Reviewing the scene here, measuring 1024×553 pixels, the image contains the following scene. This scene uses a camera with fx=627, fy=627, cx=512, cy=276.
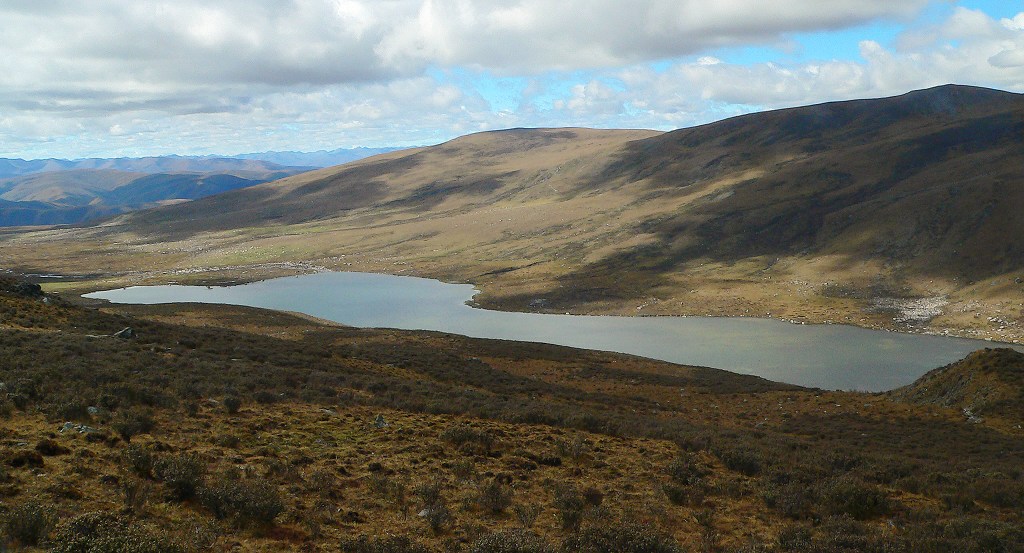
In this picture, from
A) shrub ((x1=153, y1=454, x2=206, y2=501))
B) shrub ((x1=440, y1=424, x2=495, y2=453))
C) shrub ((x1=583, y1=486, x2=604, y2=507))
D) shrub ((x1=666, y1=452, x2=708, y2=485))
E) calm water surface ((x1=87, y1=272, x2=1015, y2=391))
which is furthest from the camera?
calm water surface ((x1=87, y1=272, x2=1015, y2=391))

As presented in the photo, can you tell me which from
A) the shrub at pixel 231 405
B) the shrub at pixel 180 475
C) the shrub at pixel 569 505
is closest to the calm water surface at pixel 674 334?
the shrub at pixel 569 505

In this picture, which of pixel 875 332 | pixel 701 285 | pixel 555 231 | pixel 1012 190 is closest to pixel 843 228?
pixel 1012 190

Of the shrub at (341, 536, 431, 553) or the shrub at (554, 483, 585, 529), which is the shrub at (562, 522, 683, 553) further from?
the shrub at (341, 536, 431, 553)

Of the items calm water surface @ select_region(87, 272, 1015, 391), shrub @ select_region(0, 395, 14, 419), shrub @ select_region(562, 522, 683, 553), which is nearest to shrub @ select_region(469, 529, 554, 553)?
shrub @ select_region(562, 522, 683, 553)

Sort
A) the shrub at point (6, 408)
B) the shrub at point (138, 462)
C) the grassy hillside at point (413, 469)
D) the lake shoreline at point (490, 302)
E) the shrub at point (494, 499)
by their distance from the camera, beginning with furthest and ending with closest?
the lake shoreline at point (490, 302) < the shrub at point (6, 408) < the shrub at point (494, 499) < the shrub at point (138, 462) < the grassy hillside at point (413, 469)

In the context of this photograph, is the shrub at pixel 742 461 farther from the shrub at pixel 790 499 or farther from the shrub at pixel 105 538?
the shrub at pixel 105 538

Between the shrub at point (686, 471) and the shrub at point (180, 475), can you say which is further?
the shrub at point (686, 471)
